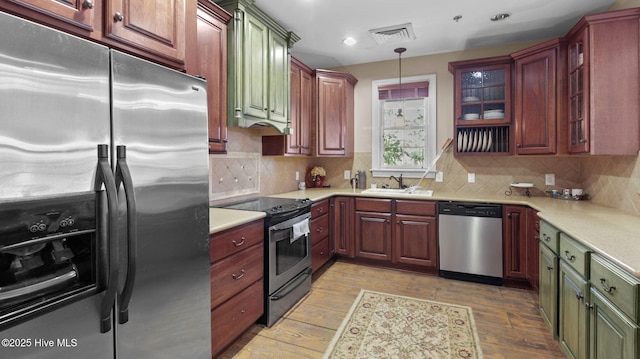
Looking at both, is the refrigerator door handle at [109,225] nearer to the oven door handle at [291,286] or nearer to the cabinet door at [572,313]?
the oven door handle at [291,286]

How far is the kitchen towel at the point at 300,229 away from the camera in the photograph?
2.68 m

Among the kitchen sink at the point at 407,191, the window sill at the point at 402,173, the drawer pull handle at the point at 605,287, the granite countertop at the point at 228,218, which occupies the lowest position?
the drawer pull handle at the point at 605,287

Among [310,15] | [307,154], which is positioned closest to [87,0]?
[310,15]

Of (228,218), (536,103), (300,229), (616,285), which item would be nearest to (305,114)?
(300,229)

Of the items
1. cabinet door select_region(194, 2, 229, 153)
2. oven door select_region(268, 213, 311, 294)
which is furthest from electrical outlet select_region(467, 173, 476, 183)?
cabinet door select_region(194, 2, 229, 153)

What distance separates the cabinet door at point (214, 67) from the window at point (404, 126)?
251cm

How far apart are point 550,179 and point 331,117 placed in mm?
2670

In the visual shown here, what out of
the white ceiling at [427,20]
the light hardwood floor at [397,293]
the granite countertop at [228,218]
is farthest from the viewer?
the white ceiling at [427,20]

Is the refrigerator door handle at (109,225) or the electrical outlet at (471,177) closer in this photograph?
the refrigerator door handle at (109,225)

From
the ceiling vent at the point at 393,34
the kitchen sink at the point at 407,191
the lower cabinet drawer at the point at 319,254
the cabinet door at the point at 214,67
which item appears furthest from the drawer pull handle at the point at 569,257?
the ceiling vent at the point at 393,34

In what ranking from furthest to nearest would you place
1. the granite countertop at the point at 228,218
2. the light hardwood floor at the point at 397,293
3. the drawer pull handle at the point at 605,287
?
the light hardwood floor at the point at 397,293, the granite countertop at the point at 228,218, the drawer pull handle at the point at 605,287

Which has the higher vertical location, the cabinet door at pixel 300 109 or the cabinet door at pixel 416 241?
the cabinet door at pixel 300 109

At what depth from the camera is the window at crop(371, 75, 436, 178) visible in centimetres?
417

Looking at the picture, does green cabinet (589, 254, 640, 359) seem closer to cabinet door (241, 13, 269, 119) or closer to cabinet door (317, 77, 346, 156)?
→ cabinet door (241, 13, 269, 119)
